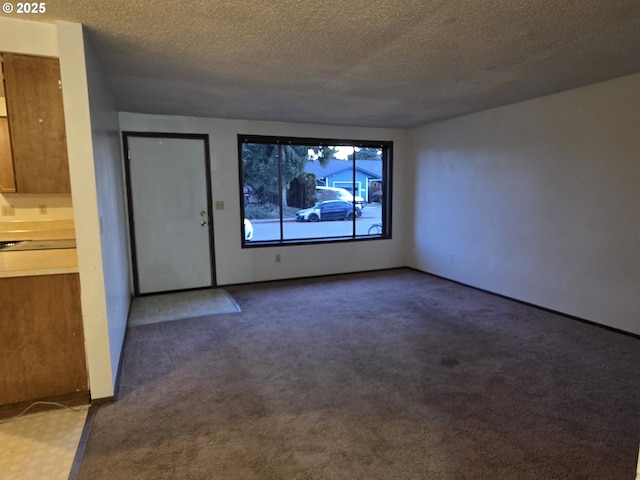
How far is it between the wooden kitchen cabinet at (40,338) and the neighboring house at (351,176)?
386 centimetres

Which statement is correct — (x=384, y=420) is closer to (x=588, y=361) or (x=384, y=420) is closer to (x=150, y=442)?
(x=150, y=442)

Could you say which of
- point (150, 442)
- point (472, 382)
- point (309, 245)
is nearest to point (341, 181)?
point (309, 245)

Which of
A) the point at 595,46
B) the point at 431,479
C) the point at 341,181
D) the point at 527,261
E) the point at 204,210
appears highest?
the point at 595,46

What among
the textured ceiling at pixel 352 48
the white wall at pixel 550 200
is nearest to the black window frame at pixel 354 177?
the white wall at pixel 550 200

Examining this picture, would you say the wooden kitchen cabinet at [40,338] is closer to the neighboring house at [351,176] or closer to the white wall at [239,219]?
the white wall at [239,219]

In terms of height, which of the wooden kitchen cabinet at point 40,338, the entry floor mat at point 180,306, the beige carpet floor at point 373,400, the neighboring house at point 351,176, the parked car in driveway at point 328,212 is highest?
the neighboring house at point 351,176

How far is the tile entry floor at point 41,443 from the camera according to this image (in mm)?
1877

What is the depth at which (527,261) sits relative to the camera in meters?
4.32

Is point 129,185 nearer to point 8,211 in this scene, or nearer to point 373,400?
point 8,211

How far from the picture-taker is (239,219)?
5309 millimetres

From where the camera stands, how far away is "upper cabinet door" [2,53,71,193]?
2.39m

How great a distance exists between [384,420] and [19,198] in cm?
362

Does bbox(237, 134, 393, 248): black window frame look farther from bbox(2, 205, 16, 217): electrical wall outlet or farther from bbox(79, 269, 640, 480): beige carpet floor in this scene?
bbox(2, 205, 16, 217): electrical wall outlet

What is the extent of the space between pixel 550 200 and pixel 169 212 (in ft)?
14.9
